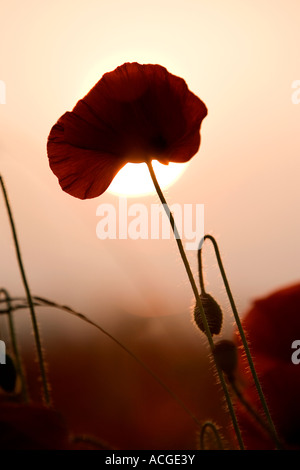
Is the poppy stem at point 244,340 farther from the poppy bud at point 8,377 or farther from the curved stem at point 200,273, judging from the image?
the poppy bud at point 8,377

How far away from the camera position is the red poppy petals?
0.35m

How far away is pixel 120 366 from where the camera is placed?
2.46 ft

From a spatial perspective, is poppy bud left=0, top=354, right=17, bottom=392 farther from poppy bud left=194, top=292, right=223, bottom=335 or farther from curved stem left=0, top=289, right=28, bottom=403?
poppy bud left=194, top=292, right=223, bottom=335

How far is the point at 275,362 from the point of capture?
1.26 feet

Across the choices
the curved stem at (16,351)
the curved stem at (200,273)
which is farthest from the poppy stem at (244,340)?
the curved stem at (16,351)

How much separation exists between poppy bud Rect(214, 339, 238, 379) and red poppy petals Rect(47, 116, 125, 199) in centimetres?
13

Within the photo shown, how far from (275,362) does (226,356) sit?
8 cm

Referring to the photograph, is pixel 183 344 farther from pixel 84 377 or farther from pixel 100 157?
pixel 100 157

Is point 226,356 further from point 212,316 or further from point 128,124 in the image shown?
point 128,124

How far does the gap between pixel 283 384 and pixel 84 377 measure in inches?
16.2

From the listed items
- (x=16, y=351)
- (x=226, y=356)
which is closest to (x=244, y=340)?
(x=226, y=356)

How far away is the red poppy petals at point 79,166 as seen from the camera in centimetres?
35

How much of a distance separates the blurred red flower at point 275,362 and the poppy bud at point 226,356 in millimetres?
40
